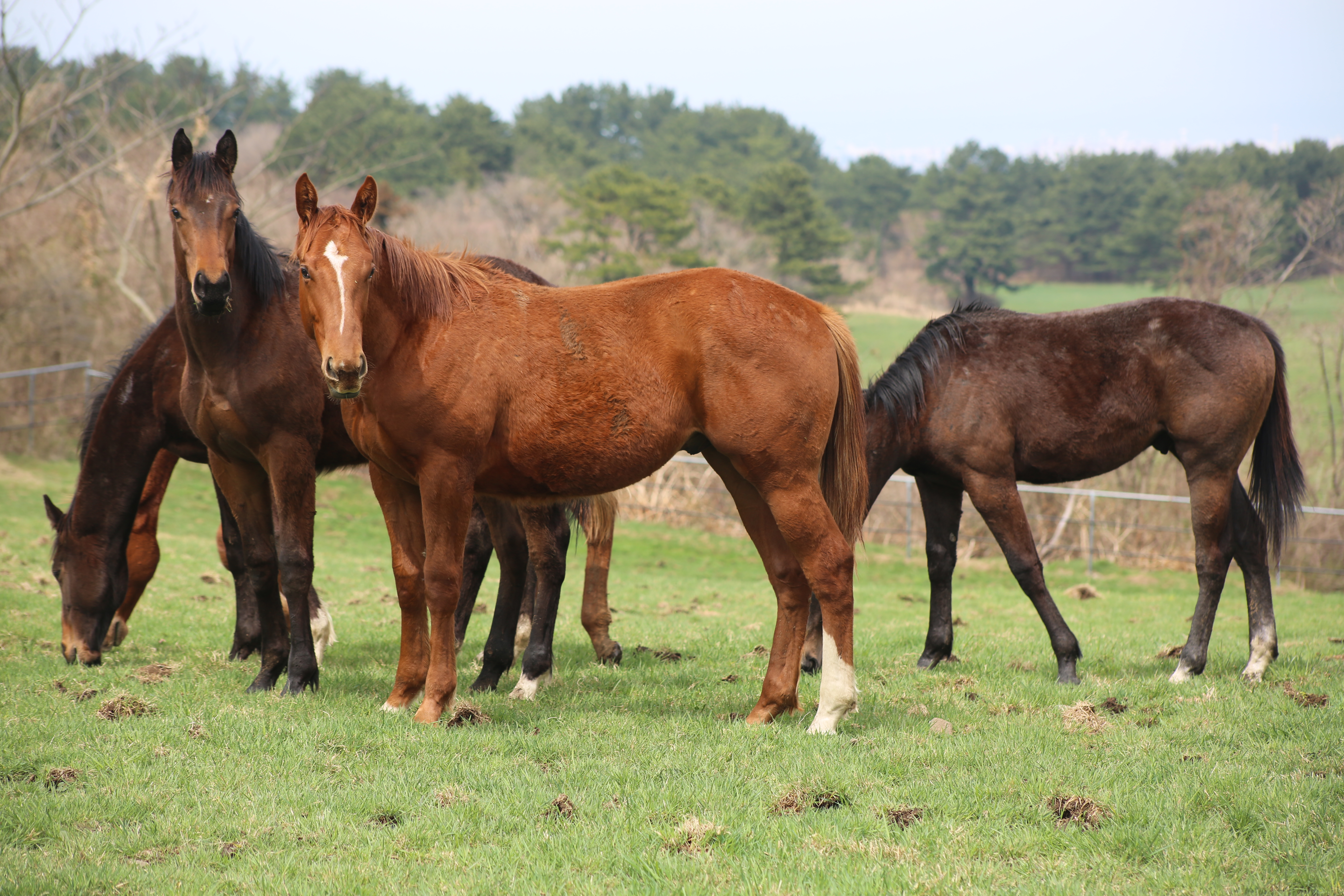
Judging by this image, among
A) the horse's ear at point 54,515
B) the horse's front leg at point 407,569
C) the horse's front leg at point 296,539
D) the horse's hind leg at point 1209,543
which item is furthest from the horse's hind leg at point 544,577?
the horse's hind leg at point 1209,543

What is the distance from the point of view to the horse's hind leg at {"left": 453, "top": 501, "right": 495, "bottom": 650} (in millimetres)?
6555

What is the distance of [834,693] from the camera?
189 inches

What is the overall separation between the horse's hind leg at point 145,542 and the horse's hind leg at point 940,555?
5436mm

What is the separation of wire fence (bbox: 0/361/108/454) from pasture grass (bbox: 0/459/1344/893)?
1376cm

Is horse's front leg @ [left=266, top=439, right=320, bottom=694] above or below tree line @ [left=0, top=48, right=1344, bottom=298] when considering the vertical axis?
below

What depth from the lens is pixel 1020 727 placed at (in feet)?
16.0

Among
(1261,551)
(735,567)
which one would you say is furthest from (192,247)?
(735,567)

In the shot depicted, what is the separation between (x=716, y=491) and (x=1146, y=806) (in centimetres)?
1544

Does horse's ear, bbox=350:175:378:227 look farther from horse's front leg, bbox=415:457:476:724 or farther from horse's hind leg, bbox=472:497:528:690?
horse's hind leg, bbox=472:497:528:690

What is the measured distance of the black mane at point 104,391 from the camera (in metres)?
6.89

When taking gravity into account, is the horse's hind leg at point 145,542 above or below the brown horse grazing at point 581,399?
below

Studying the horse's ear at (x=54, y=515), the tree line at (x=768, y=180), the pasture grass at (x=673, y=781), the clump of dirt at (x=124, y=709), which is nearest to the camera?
the pasture grass at (x=673, y=781)

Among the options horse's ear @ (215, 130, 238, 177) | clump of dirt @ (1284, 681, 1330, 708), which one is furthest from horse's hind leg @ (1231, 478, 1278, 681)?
horse's ear @ (215, 130, 238, 177)

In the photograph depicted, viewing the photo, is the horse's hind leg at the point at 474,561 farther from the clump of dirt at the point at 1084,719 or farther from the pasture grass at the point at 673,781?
the clump of dirt at the point at 1084,719
